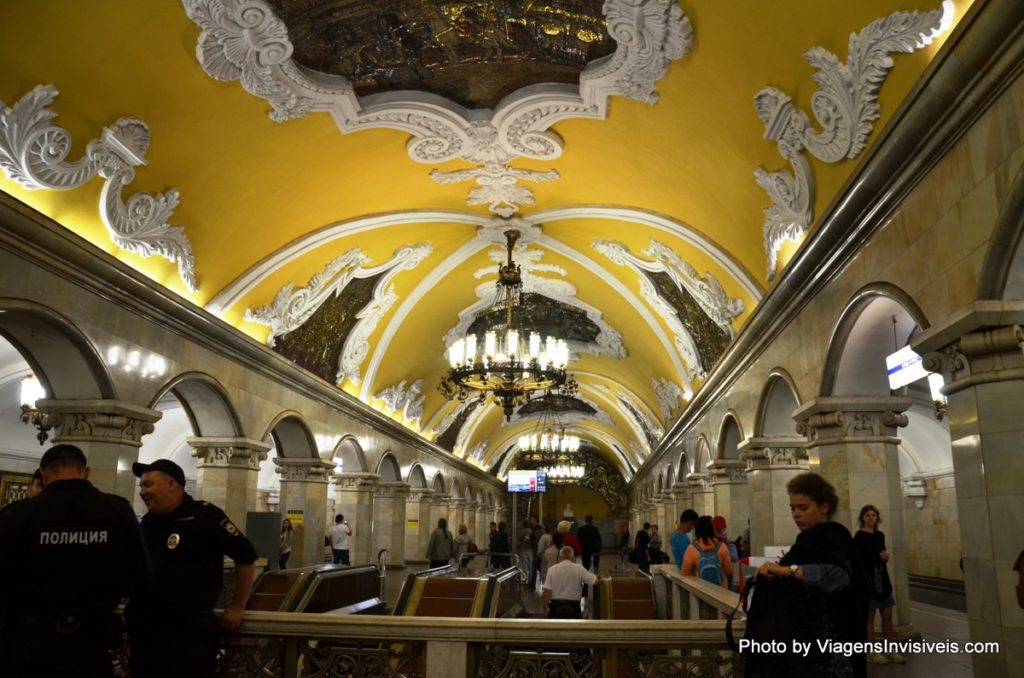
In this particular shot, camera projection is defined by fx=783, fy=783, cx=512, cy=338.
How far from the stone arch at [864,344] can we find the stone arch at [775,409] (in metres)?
1.82

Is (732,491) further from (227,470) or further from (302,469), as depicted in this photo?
(227,470)

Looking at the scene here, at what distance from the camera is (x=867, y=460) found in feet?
22.4

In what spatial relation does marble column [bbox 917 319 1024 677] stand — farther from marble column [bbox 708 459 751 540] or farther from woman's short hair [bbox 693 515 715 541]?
marble column [bbox 708 459 751 540]

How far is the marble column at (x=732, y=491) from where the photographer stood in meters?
11.8

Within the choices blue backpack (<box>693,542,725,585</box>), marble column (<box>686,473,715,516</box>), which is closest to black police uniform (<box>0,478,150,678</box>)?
blue backpack (<box>693,542,725,585</box>)

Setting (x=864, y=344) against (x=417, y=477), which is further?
(x=417, y=477)

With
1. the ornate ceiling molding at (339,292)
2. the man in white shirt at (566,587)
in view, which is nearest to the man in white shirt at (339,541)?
the ornate ceiling molding at (339,292)

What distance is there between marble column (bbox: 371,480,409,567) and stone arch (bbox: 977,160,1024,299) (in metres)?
16.5

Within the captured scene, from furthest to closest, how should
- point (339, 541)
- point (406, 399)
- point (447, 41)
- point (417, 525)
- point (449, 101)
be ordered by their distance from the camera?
point (417, 525) < point (406, 399) < point (339, 541) < point (449, 101) < point (447, 41)

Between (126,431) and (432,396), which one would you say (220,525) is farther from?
(432,396)

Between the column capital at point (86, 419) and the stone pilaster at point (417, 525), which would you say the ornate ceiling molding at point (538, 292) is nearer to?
the column capital at point (86, 419)

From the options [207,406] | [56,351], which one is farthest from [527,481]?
[56,351]

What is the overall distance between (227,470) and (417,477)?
1192 cm

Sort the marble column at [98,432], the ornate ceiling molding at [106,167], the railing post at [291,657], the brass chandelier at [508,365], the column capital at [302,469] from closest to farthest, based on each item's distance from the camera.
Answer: the railing post at [291,657]
the ornate ceiling molding at [106,167]
the marble column at [98,432]
the brass chandelier at [508,365]
the column capital at [302,469]
